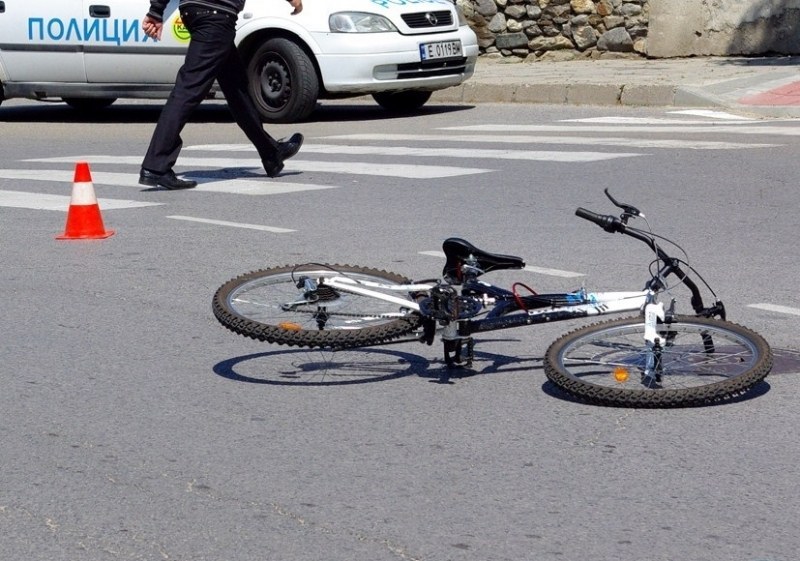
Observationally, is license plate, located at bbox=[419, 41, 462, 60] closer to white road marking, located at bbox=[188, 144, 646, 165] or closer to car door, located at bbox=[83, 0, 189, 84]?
white road marking, located at bbox=[188, 144, 646, 165]

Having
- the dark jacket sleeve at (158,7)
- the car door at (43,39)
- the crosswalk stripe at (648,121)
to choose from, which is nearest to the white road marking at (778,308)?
the dark jacket sleeve at (158,7)

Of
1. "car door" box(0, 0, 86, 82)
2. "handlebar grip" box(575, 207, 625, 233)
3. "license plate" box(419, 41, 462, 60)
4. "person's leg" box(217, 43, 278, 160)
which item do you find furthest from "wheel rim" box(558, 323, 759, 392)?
"car door" box(0, 0, 86, 82)

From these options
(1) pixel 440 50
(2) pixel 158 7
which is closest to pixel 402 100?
(1) pixel 440 50

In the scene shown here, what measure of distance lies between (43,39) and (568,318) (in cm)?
1060

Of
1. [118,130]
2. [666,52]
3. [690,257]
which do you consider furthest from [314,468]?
[666,52]

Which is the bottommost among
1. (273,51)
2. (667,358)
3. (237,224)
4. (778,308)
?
(237,224)

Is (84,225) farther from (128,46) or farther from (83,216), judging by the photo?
(128,46)

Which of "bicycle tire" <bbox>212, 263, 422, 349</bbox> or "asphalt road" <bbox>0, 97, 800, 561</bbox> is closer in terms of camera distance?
"asphalt road" <bbox>0, 97, 800, 561</bbox>

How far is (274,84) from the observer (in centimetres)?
1384

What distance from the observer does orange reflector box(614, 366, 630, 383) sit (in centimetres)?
476

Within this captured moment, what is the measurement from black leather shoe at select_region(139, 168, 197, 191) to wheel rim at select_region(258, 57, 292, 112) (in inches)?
169

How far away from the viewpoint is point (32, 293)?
650cm

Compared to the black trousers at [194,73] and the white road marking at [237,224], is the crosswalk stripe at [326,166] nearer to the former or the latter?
the black trousers at [194,73]

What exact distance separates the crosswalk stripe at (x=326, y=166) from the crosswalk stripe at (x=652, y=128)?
2.36 metres
